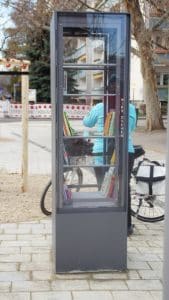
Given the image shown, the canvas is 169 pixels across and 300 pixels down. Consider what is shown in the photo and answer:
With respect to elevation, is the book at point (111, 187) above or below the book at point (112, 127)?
below

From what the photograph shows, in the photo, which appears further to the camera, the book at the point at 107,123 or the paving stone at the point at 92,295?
the book at the point at 107,123

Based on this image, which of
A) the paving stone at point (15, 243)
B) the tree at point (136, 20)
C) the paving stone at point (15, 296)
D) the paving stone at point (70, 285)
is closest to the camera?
the paving stone at point (15, 296)

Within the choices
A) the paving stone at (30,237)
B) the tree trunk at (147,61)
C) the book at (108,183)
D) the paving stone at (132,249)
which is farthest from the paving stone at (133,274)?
the tree trunk at (147,61)

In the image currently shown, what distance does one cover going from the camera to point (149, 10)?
2328 centimetres

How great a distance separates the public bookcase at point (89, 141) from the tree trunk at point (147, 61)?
57.8 ft

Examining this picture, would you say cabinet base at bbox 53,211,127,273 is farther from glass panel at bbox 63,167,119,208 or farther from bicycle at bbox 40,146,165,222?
bicycle at bbox 40,146,165,222

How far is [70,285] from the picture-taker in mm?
4488

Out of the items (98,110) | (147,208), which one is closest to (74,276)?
(98,110)

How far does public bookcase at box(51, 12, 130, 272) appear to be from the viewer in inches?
183

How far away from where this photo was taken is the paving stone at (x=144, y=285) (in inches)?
175

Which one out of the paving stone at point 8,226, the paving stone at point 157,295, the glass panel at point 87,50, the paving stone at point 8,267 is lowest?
the paving stone at point 157,295

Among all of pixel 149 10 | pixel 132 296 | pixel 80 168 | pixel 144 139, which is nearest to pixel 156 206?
pixel 80 168

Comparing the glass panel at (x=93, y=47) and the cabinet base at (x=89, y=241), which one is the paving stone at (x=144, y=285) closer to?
the cabinet base at (x=89, y=241)

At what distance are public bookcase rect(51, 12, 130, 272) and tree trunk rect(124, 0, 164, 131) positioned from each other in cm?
1762
